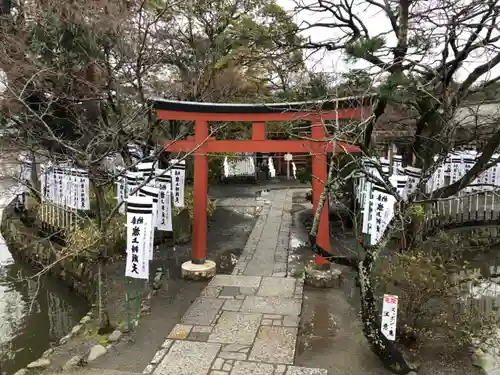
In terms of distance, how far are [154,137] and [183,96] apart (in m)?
2.48

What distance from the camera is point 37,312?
10.6m

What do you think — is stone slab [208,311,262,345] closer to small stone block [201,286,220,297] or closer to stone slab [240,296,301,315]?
stone slab [240,296,301,315]

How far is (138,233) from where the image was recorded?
7723 millimetres

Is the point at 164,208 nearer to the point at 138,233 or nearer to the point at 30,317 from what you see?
the point at 138,233

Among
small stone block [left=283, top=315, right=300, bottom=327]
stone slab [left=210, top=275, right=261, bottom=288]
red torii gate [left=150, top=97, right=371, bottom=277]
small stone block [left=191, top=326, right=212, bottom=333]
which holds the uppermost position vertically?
red torii gate [left=150, top=97, right=371, bottom=277]

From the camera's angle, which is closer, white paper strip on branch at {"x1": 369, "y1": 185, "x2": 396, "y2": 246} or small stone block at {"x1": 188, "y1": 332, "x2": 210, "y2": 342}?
small stone block at {"x1": 188, "y1": 332, "x2": 210, "y2": 342}

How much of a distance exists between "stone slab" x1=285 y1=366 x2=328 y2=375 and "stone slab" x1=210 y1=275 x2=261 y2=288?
3.56 meters

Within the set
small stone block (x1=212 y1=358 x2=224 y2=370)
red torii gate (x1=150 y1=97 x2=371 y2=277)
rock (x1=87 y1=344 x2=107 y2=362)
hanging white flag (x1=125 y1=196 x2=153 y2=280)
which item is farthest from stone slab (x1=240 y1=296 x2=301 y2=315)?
rock (x1=87 y1=344 x2=107 y2=362)

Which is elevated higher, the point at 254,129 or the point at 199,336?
the point at 254,129

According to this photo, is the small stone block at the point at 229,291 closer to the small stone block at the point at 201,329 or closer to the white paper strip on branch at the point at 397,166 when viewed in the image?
the small stone block at the point at 201,329

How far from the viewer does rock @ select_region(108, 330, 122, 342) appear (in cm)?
716

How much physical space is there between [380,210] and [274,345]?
11.1 feet

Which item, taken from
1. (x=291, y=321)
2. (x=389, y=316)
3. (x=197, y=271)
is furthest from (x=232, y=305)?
(x=389, y=316)

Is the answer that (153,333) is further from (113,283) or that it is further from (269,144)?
(269,144)
